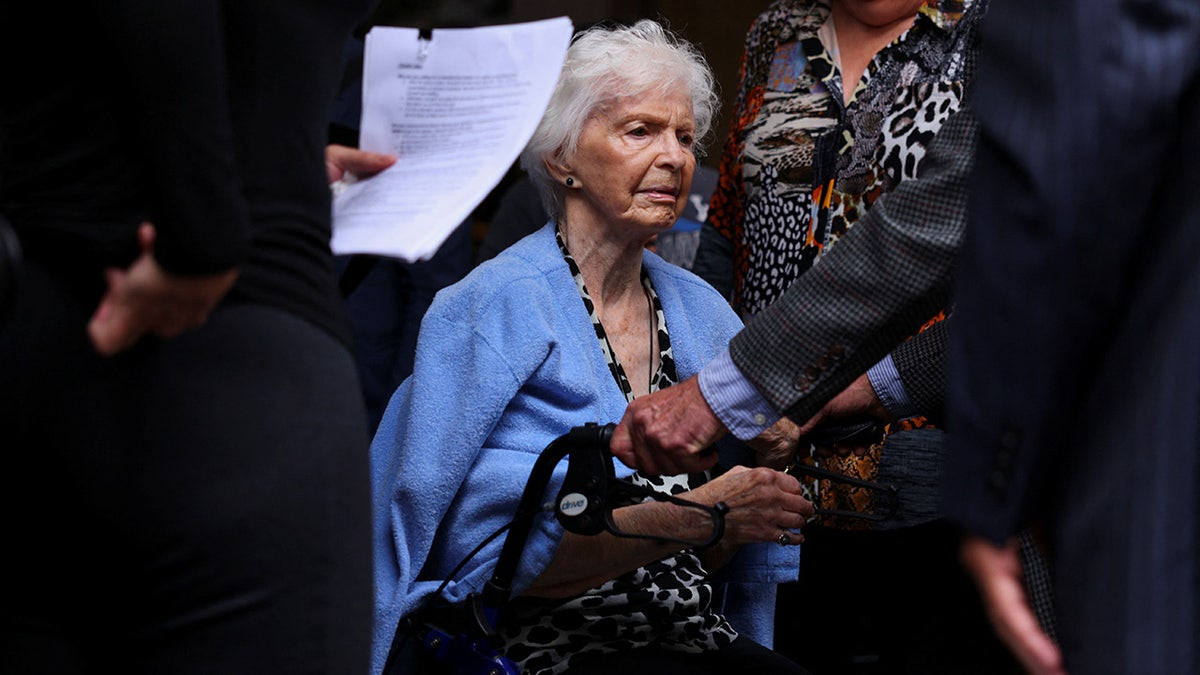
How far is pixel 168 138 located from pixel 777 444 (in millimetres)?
1593

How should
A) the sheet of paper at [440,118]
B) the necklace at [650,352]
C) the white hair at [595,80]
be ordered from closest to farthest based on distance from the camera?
the sheet of paper at [440,118] < the necklace at [650,352] < the white hair at [595,80]

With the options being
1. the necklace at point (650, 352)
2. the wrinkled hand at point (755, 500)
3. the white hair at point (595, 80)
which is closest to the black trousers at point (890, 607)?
the wrinkled hand at point (755, 500)

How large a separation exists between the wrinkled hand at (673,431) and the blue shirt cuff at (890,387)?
0.72 m

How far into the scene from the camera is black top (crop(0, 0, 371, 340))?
114 centimetres

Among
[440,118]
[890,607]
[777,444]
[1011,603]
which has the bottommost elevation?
[890,607]

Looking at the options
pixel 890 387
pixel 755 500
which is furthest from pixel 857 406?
pixel 755 500

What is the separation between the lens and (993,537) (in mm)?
1197

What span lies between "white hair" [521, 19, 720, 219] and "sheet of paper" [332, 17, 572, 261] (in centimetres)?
121

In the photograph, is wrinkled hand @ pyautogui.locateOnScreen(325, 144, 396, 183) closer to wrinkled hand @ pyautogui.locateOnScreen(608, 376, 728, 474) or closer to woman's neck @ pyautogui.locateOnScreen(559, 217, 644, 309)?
wrinkled hand @ pyautogui.locateOnScreen(608, 376, 728, 474)

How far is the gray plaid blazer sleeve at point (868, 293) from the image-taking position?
156 cm

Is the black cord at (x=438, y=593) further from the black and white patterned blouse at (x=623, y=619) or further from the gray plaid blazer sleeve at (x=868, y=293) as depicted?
the gray plaid blazer sleeve at (x=868, y=293)

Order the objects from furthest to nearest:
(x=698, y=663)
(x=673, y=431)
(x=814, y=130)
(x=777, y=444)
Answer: (x=814, y=130), (x=777, y=444), (x=698, y=663), (x=673, y=431)

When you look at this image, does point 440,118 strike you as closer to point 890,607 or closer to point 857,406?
point 857,406

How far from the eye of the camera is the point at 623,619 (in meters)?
2.33
